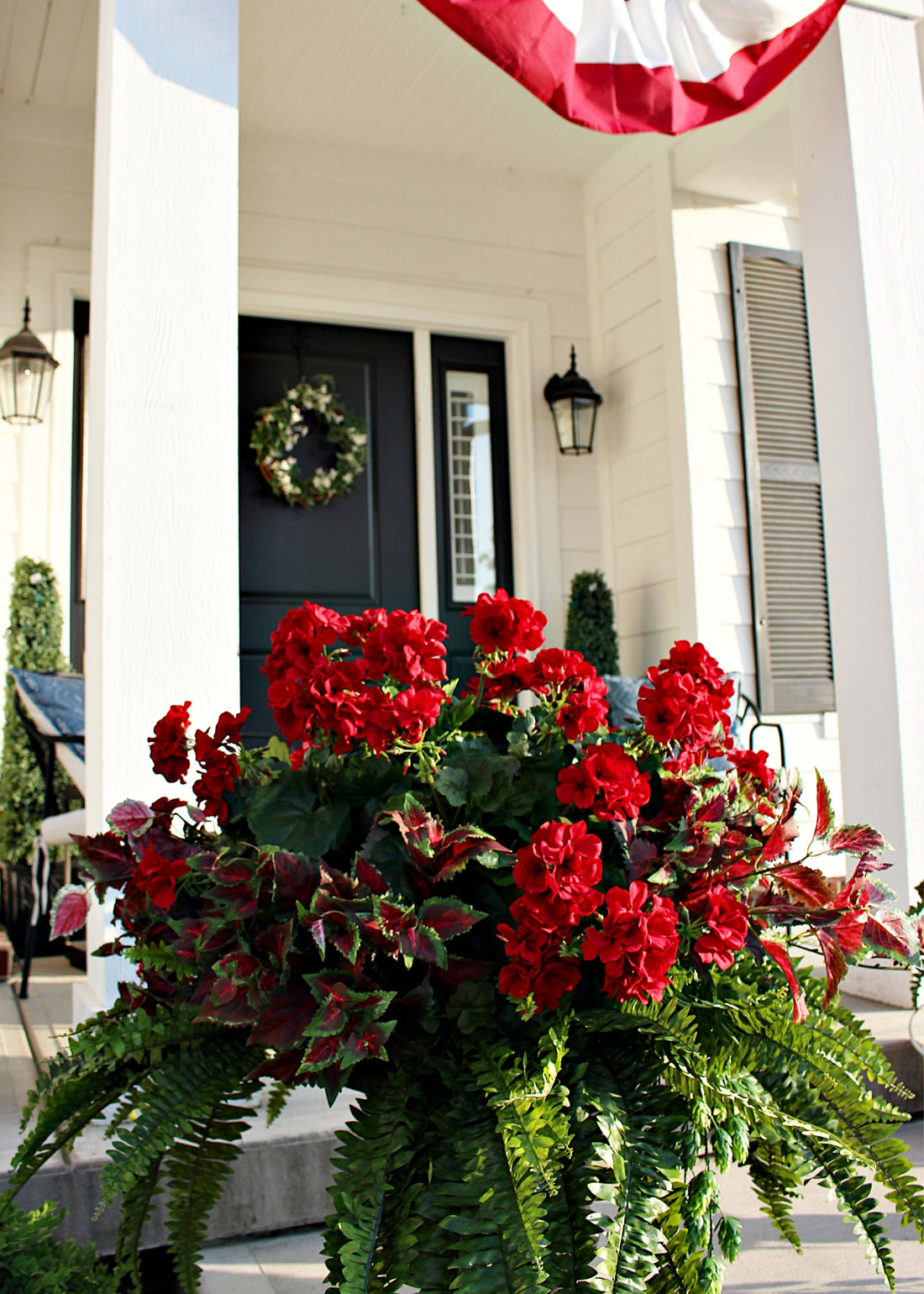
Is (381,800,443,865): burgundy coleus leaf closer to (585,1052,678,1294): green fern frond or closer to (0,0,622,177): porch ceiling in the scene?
(585,1052,678,1294): green fern frond

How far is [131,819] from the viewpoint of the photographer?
963 mm

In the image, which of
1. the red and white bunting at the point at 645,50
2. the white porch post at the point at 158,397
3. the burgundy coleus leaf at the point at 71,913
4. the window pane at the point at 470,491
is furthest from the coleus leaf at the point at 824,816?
the window pane at the point at 470,491

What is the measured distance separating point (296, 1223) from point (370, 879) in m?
1.00

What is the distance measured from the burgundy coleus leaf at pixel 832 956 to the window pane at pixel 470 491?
3.56 metres

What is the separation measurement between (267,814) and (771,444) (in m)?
3.69

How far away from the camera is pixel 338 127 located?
13.7 ft

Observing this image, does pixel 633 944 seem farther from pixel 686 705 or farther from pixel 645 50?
pixel 645 50

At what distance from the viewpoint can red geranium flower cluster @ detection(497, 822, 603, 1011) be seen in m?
0.77

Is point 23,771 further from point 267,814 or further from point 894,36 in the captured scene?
point 894,36

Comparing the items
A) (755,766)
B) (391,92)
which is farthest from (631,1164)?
(391,92)

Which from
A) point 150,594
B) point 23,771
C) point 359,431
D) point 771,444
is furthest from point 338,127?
point 150,594

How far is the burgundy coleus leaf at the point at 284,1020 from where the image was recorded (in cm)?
78

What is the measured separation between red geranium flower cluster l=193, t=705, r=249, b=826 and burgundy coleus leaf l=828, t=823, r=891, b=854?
0.53 m

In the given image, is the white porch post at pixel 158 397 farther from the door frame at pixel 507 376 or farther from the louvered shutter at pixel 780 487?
the louvered shutter at pixel 780 487
